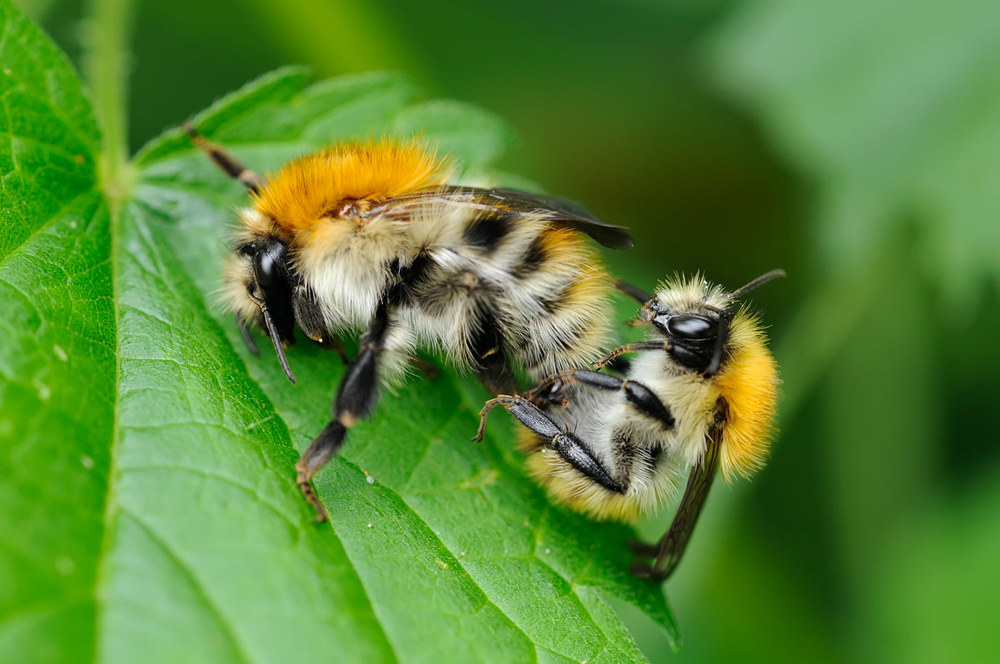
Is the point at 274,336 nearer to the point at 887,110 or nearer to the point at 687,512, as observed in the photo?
the point at 687,512

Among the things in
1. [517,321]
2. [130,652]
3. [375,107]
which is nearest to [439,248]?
[517,321]

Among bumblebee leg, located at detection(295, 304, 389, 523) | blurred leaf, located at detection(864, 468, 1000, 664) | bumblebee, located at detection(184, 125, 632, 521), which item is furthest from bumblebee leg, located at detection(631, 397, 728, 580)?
blurred leaf, located at detection(864, 468, 1000, 664)

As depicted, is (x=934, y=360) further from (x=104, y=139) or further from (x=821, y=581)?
(x=104, y=139)

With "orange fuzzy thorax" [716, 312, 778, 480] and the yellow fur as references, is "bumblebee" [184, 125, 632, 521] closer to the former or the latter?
the yellow fur

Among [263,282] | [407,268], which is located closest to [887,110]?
[407,268]

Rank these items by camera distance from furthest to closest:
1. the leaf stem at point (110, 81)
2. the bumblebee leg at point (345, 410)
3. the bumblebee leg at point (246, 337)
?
the leaf stem at point (110, 81) < the bumblebee leg at point (246, 337) < the bumblebee leg at point (345, 410)

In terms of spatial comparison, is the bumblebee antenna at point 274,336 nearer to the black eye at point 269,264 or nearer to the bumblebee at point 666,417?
the black eye at point 269,264

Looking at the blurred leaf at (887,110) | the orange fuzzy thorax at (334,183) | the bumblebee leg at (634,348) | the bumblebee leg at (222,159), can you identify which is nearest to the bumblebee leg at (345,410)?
the orange fuzzy thorax at (334,183)
